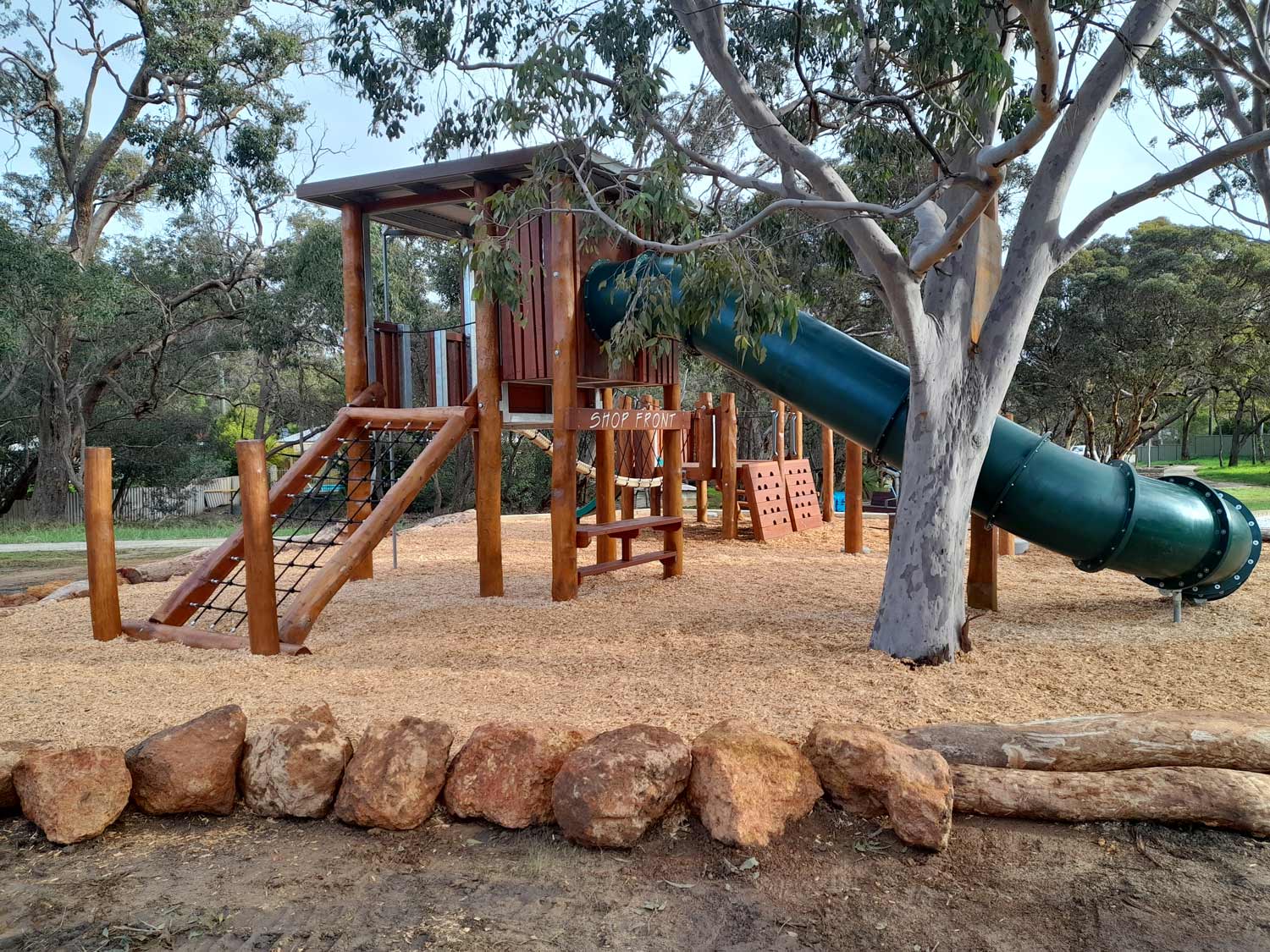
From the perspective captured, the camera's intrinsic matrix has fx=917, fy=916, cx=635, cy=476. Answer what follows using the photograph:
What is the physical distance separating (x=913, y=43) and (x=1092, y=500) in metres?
3.57

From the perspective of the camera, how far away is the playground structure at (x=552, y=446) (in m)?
6.63

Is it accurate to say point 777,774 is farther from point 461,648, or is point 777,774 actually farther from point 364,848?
point 461,648

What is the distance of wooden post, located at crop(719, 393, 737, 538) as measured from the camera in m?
13.4

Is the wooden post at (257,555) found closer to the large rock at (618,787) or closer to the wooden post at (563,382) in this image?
the wooden post at (563,382)

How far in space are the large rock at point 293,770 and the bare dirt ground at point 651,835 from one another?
0.10 m

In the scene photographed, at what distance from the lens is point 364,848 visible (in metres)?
3.49

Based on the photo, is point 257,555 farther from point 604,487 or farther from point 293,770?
point 604,487

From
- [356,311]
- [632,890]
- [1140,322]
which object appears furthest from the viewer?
[1140,322]

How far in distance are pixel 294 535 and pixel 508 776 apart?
473 cm

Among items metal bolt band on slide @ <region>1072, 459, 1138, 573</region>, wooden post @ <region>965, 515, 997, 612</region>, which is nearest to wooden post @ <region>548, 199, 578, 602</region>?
wooden post @ <region>965, 515, 997, 612</region>

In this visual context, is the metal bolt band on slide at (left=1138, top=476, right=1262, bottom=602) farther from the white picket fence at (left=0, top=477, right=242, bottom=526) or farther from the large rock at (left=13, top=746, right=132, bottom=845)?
the white picket fence at (left=0, top=477, right=242, bottom=526)

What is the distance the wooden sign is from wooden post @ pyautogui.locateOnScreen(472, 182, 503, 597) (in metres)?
0.75

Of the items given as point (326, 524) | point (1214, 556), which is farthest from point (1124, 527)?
point (326, 524)

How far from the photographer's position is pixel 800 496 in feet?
47.7
